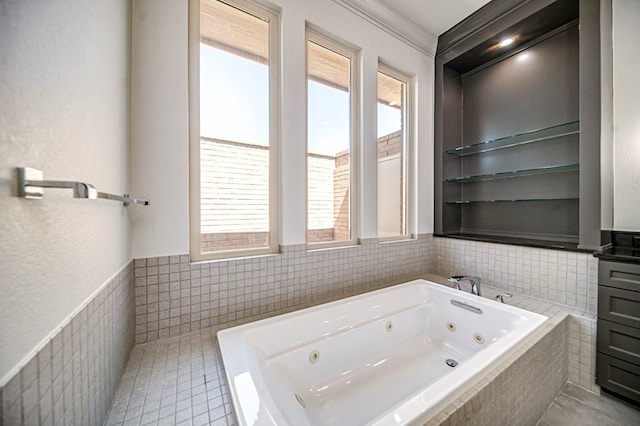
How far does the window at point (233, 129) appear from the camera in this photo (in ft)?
4.75

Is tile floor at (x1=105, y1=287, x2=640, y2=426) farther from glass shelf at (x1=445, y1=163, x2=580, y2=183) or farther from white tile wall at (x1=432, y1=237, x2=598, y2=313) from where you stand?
glass shelf at (x1=445, y1=163, x2=580, y2=183)

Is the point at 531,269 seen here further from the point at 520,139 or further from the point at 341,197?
the point at 341,197

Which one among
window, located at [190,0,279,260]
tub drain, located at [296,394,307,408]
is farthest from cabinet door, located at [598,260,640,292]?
window, located at [190,0,279,260]

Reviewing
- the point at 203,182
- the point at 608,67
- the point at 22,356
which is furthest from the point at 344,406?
the point at 608,67

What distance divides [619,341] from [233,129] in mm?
2654

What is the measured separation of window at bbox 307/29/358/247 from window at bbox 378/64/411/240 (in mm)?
373

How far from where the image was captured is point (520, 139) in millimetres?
2230

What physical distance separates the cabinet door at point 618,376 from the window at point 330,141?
1.69m

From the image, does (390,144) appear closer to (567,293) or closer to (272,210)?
(272,210)

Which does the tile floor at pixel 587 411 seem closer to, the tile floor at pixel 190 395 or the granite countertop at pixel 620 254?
the tile floor at pixel 190 395

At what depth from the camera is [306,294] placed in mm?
1729

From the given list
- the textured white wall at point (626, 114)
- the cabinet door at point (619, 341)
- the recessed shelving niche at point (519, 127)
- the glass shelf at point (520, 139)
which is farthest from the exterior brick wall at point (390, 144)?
the cabinet door at point (619, 341)

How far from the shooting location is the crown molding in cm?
194

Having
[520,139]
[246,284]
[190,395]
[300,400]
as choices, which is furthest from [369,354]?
[520,139]
